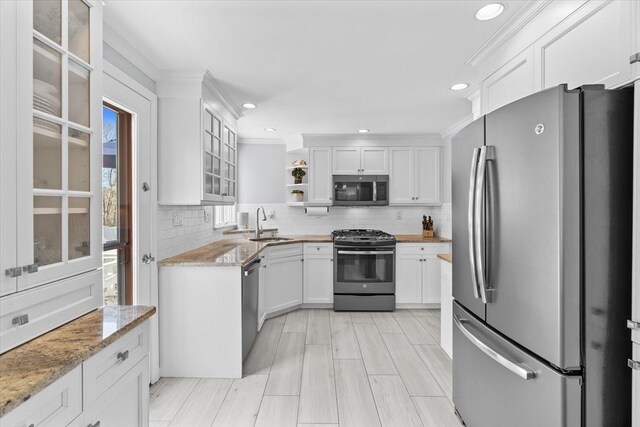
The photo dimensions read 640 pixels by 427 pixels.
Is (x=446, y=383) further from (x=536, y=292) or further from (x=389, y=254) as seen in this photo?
(x=389, y=254)

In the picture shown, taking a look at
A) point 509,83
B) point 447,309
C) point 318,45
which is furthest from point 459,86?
point 447,309

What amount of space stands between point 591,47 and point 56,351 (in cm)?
221

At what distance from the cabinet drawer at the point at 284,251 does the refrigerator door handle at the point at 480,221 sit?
103 inches

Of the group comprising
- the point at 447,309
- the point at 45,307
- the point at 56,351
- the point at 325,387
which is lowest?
the point at 325,387

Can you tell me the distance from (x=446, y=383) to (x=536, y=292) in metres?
1.51

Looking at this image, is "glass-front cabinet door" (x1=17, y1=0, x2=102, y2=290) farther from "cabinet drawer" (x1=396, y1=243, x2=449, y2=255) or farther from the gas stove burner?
"cabinet drawer" (x1=396, y1=243, x2=449, y2=255)

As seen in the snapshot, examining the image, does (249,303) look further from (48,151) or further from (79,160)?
(48,151)

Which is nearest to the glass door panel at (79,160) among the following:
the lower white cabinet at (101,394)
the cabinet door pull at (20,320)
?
the cabinet door pull at (20,320)

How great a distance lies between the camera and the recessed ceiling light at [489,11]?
1.68 meters

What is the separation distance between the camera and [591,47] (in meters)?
1.34

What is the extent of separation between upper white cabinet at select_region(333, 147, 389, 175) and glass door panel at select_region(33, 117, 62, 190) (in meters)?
3.67

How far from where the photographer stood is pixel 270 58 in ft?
7.48

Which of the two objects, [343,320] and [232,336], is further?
[343,320]

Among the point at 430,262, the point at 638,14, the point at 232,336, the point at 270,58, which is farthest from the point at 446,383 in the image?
the point at 270,58
